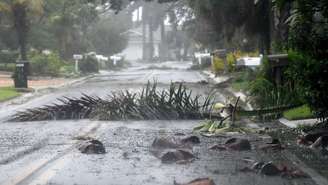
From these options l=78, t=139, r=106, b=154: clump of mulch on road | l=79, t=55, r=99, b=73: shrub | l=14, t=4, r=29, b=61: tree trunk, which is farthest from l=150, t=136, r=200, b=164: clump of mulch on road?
l=79, t=55, r=99, b=73: shrub

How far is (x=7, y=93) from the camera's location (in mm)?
29766

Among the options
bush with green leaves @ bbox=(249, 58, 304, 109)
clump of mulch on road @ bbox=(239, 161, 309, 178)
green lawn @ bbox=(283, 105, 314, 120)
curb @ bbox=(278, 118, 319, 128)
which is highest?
bush with green leaves @ bbox=(249, 58, 304, 109)

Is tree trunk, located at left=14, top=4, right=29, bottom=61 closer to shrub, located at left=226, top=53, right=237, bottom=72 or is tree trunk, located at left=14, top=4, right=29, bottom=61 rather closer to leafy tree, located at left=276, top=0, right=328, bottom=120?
shrub, located at left=226, top=53, right=237, bottom=72

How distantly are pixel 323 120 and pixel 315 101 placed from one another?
937 millimetres

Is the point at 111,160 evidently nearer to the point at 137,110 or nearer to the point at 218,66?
the point at 137,110

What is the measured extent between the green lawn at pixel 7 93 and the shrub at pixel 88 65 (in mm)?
24317

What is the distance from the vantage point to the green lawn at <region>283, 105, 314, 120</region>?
16703 millimetres

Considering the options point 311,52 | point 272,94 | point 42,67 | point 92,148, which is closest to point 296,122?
point 272,94

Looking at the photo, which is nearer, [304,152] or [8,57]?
[304,152]

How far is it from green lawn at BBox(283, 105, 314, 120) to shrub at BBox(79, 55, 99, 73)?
3973 cm

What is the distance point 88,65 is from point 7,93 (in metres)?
27.8

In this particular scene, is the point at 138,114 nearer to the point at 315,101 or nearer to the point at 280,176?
the point at 315,101

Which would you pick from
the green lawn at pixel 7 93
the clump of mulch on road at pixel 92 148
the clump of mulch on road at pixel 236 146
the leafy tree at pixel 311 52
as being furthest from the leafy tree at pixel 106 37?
the clump of mulch on road at pixel 236 146

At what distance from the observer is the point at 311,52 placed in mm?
13406
